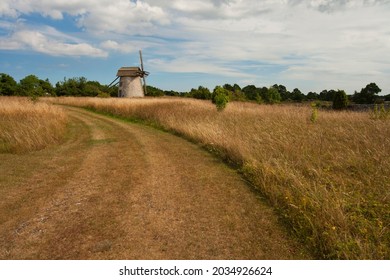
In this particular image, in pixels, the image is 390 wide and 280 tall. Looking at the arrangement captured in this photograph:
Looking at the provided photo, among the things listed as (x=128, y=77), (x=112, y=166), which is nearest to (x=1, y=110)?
(x=112, y=166)

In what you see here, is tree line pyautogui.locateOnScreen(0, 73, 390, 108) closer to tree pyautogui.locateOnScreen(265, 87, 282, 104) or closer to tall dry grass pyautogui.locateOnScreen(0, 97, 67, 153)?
tree pyautogui.locateOnScreen(265, 87, 282, 104)

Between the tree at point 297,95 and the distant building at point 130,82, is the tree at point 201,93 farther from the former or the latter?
the tree at point 297,95

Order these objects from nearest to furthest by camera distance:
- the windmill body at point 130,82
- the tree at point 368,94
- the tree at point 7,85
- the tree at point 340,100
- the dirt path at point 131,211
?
the dirt path at point 131,211 < the tree at point 340,100 < the tree at point 368,94 < the tree at point 7,85 < the windmill body at point 130,82

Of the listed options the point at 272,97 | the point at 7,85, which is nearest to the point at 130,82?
the point at 7,85

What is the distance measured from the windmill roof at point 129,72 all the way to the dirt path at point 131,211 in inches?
1569

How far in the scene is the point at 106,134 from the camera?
13.4m

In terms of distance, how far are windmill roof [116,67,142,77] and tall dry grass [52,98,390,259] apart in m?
37.6

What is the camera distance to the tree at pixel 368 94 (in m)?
34.2

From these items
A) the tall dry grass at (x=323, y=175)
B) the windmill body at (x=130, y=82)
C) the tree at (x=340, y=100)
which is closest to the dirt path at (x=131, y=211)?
the tall dry grass at (x=323, y=175)

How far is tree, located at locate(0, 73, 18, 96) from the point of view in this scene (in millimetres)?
45316

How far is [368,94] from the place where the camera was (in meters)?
34.9

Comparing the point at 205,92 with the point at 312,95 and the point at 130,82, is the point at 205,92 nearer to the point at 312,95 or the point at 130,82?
the point at 130,82
